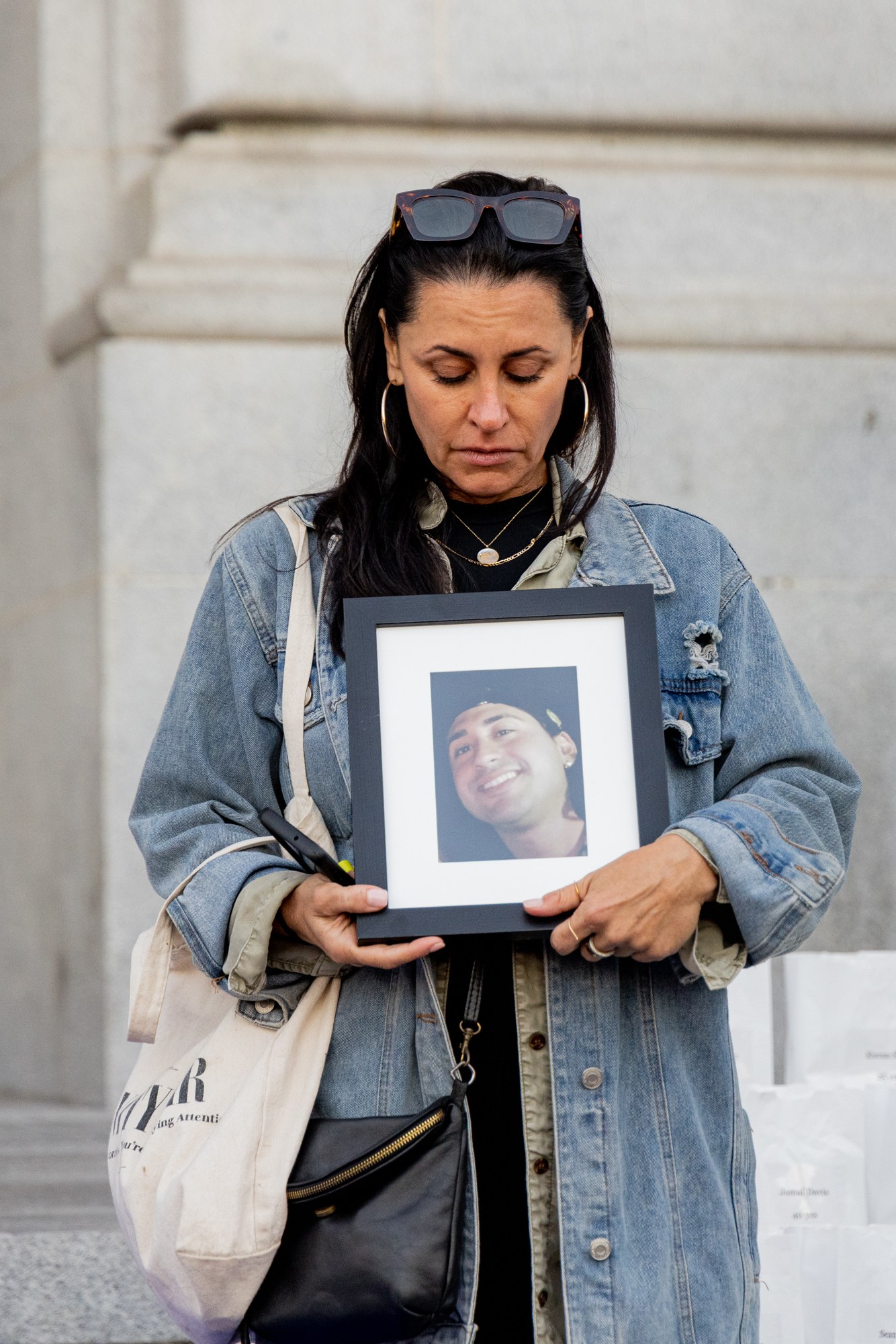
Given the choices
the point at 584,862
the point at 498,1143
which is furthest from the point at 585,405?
the point at 498,1143

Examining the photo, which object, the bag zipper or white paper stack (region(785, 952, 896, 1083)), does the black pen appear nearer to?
the bag zipper

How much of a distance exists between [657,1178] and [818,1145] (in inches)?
62.0

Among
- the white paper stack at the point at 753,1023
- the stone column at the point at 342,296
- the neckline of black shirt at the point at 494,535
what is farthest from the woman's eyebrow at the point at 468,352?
the stone column at the point at 342,296

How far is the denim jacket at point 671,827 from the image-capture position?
2135 millimetres

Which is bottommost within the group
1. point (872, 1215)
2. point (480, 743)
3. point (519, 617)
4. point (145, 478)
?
point (872, 1215)

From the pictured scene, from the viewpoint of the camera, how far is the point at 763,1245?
341 centimetres

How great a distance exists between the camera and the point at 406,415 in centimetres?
254

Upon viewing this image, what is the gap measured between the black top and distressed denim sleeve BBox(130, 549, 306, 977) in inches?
12.3

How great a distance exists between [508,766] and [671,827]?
0.22m

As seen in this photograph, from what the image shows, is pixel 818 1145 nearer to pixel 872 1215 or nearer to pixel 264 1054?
pixel 872 1215

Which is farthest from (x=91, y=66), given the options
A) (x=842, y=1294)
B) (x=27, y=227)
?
(x=842, y=1294)

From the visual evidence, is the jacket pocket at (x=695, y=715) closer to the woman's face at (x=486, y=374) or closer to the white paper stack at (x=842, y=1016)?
the woman's face at (x=486, y=374)

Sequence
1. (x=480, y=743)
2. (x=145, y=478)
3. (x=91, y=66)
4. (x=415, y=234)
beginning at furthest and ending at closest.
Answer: (x=91, y=66) < (x=145, y=478) < (x=415, y=234) < (x=480, y=743)

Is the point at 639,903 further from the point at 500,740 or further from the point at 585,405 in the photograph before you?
the point at 585,405
